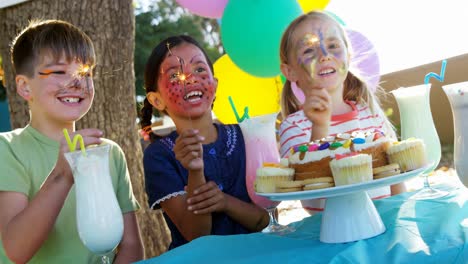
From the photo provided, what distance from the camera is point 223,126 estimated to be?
2.40 meters

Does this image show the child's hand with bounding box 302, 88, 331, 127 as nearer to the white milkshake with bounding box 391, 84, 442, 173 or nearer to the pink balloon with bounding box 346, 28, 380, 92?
the white milkshake with bounding box 391, 84, 442, 173

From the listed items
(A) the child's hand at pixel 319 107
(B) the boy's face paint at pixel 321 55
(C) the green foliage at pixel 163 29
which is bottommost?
(A) the child's hand at pixel 319 107

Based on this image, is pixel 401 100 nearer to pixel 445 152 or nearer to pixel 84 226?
pixel 84 226

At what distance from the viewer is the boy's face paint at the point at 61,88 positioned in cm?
196

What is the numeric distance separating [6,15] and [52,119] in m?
1.57

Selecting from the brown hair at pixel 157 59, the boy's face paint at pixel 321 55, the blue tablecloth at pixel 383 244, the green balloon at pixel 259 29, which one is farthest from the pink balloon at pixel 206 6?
the blue tablecloth at pixel 383 244

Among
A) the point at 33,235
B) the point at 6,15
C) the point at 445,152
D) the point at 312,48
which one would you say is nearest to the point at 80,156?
the point at 33,235

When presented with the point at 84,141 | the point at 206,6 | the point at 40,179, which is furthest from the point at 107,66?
the point at 84,141

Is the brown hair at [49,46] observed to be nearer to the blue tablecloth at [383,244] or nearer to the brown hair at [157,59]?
the brown hair at [157,59]

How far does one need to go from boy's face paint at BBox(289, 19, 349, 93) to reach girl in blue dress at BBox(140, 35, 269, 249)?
0.38 meters

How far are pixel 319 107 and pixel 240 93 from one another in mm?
1109

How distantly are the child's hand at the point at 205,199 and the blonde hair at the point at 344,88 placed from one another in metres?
0.69

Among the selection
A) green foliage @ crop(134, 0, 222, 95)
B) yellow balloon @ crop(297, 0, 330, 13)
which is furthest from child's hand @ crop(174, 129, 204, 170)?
green foliage @ crop(134, 0, 222, 95)

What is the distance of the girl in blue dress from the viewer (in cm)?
205
